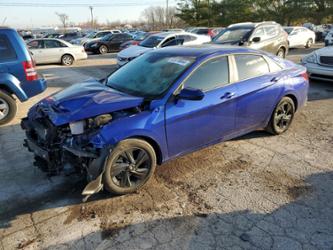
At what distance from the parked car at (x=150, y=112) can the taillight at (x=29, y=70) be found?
2.46 m

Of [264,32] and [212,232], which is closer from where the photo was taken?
[212,232]

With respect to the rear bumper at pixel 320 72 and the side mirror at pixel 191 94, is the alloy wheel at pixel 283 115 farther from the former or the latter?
the rear bumper at pixel 320 72

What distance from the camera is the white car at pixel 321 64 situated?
869cm

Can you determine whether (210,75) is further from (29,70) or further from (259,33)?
(259,33)

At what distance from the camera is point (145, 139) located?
3758mm

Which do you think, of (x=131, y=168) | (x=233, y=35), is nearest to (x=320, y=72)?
(x=233, y=35)

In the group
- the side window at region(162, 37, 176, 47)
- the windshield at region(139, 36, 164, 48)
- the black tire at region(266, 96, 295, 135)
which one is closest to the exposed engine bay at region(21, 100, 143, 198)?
the black tire at region(266, 96, 295, 135)

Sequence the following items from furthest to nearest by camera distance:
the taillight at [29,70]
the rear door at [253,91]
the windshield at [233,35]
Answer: the windshield at [233,35], the taillight at [29,70], the rear door at [253,91]

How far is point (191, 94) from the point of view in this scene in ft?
12.3

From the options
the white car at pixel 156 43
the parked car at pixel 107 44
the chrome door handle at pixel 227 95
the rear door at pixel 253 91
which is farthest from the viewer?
the parked car at pixel 107 44

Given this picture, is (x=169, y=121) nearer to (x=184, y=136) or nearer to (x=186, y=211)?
(x=184, y=136)

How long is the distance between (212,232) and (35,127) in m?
2.46

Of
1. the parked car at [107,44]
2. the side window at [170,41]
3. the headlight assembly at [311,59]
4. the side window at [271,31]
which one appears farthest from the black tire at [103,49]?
the headlight assembly at [311,59]

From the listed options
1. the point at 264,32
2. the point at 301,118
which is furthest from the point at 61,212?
the point at 264,32
